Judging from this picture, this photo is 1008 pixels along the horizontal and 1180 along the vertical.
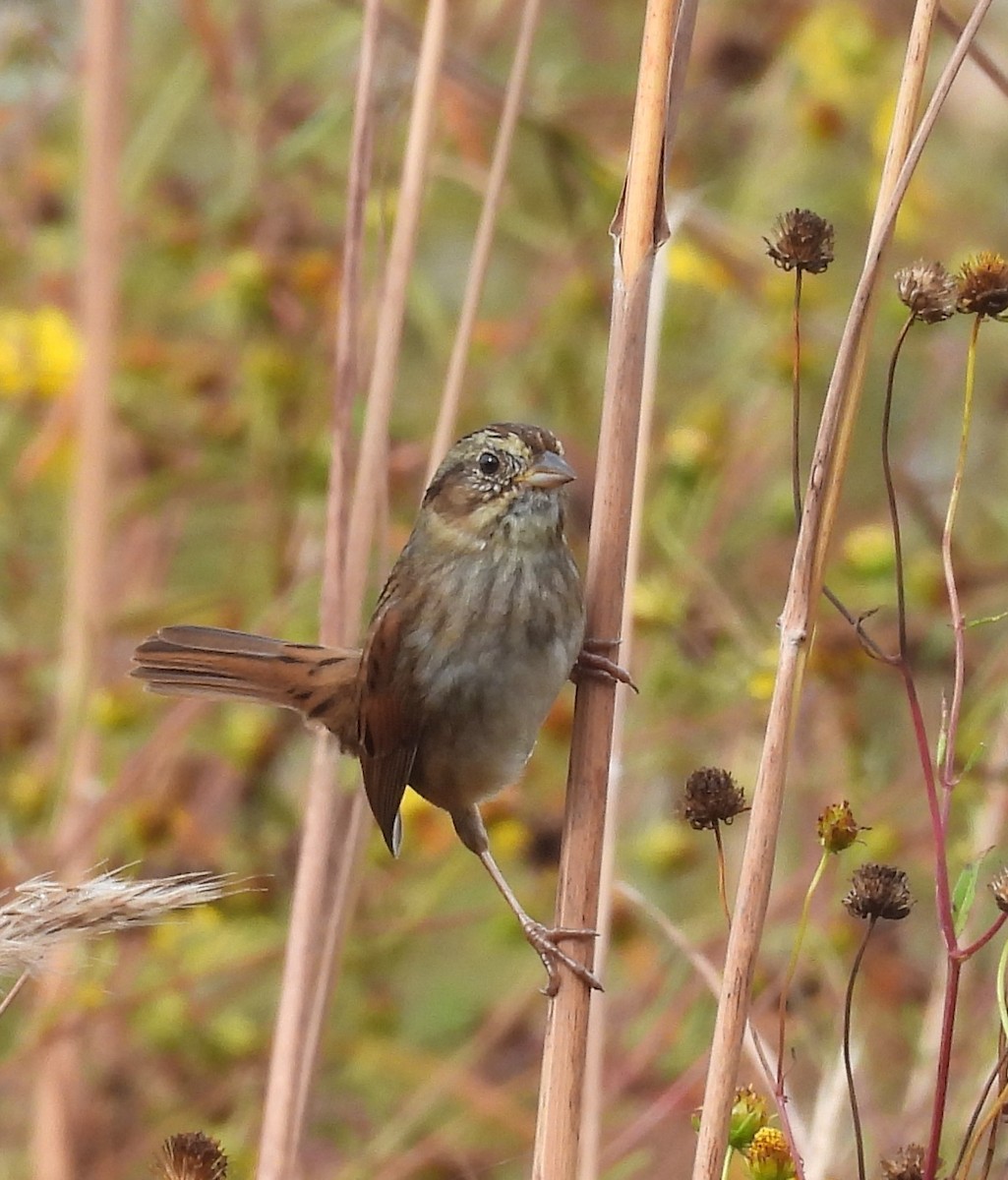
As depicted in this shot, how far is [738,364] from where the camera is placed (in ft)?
10.8

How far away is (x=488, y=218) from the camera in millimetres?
2146

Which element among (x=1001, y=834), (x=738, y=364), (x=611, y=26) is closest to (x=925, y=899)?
(x=1001, y=834)

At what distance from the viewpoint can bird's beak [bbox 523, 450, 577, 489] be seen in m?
2.05

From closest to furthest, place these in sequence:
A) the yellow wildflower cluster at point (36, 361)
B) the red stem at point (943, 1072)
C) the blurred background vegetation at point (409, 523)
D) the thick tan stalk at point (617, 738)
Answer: the red stem at point (943, 1072) < the thick tan stalk at point (617, 738) < the blurred background vegetation at point (409, 523) < the yellow wildflower cluster at point (36, 361)

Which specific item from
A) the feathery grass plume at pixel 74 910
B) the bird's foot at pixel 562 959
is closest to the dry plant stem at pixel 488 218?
the bird's foot at pixel 562 959

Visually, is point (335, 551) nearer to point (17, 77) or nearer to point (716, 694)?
point (716, 694)

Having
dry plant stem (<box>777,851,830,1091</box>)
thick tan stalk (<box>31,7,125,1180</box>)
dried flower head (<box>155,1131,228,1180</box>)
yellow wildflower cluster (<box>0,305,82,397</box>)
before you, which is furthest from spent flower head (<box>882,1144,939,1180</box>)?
yellow wildflower cluster (<box>0,305,82,397</box>)

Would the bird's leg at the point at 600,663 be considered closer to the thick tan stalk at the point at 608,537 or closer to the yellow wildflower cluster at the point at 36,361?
the thick tan stalk at the point at 608,537

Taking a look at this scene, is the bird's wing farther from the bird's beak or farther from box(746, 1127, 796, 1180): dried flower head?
box(746, 1127, 796, 1180): dried flower head

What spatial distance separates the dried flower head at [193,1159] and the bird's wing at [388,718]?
107cm

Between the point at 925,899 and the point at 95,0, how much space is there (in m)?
2.19

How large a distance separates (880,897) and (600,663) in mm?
626

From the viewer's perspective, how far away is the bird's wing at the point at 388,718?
2301 mm

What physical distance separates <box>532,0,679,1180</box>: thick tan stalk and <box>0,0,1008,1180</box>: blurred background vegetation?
793 mm
